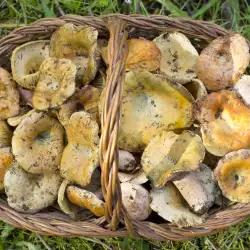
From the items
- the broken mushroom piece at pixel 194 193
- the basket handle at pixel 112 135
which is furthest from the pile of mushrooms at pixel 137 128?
the basket handle at pixel 112 135

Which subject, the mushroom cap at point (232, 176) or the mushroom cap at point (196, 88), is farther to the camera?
the mushroom cap at point (196, 88)

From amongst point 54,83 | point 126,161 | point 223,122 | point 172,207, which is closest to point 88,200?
point 126,161

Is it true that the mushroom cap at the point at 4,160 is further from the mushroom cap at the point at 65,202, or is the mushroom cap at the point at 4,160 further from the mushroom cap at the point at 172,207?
the mushroom cap at the point at 172,207

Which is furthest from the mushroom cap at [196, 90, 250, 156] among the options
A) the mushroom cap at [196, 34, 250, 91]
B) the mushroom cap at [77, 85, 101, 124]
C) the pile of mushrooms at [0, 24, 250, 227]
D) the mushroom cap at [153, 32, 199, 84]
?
the mushroom cap at [77, 85, 101, 124]

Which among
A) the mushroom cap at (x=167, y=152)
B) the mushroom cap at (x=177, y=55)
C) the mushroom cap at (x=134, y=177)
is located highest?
the mushroom cap at (x=177, y=55)

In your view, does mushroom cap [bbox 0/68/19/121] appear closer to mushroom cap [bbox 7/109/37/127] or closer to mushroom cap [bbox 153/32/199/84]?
mushroom cap [bbox 7/109/37/127]

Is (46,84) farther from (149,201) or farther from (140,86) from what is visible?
(149,201)
